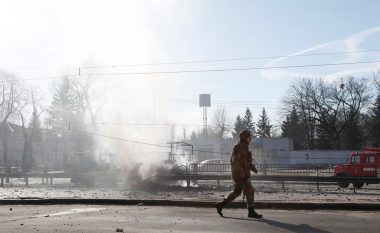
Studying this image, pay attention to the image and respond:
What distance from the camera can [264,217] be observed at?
33.5 feet

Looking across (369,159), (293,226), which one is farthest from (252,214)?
(369,159)

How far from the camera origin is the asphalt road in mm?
8742

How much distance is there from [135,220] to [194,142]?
194ft

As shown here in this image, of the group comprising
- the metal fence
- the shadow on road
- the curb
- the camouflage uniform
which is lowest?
the shadow on road

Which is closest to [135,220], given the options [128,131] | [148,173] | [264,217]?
[264,217]

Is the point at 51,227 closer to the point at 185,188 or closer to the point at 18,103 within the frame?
the point at 185,188

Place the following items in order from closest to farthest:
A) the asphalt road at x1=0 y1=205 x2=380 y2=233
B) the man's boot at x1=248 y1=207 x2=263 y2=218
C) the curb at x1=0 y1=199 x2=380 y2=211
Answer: the asphalt road at x1=0 y1=205 x2=380 y2=233 < the man's boot at x1=248 y1=207 x2=263 y2=218 < the curb at x1=0 y1=199 x2=380 y2=211

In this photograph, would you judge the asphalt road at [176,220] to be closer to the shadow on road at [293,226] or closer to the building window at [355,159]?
the shadow on road at [293,226]

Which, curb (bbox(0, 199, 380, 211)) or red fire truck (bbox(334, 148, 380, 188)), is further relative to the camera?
red fire truck (bbox(334, 148, 380, 188))

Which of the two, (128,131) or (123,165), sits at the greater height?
(128,131)

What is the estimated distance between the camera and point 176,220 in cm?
991

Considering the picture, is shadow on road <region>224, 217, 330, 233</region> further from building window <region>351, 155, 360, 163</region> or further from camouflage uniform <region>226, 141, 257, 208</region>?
building window <region>351, 155, 360, 163</region>

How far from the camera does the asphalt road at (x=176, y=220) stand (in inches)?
344

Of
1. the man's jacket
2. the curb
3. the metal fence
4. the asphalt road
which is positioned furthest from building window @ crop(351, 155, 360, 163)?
the man's jacket
